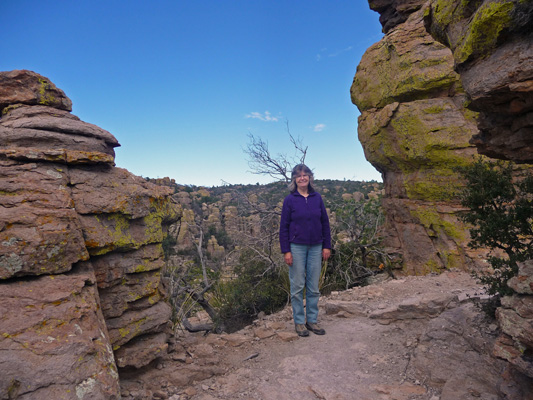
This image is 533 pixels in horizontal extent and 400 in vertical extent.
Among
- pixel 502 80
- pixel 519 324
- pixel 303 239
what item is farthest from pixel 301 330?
pixel 502 80

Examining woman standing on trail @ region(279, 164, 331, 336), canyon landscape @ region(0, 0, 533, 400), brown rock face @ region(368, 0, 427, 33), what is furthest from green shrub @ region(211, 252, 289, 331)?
brown rock face @ region(368, 0, 427, 33)

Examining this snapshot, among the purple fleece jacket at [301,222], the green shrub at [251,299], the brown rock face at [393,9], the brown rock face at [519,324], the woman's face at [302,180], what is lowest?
the green shrub at [251,299]

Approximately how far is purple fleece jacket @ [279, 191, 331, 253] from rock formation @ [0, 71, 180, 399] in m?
1.39

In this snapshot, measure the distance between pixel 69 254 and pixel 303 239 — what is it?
2.56 m

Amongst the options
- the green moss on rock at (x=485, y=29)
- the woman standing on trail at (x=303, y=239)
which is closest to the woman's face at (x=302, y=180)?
the woman standing on trail at (x=303, y=239)

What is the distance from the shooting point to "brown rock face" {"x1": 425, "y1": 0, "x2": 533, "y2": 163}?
6.32ft

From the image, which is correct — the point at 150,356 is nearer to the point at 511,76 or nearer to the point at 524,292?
the point at 524,292

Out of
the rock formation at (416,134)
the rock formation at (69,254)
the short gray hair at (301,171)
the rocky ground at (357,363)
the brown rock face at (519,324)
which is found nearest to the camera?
the rock formation at (69,254)

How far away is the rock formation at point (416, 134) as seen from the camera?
21.4 ft

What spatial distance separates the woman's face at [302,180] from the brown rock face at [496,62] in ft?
6.46

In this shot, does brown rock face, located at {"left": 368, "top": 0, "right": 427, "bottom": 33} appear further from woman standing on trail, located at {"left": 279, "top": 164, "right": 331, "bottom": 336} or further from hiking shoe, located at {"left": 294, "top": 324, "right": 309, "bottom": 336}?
hiking shoe, located at {"left": 294, "top": 324, "right": 309, "bottom": 336}

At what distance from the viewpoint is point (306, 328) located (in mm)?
4449

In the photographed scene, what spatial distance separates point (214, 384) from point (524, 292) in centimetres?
277

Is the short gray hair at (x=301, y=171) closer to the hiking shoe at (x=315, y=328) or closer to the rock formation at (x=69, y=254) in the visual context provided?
the rock formation at (x=69, y=254)
